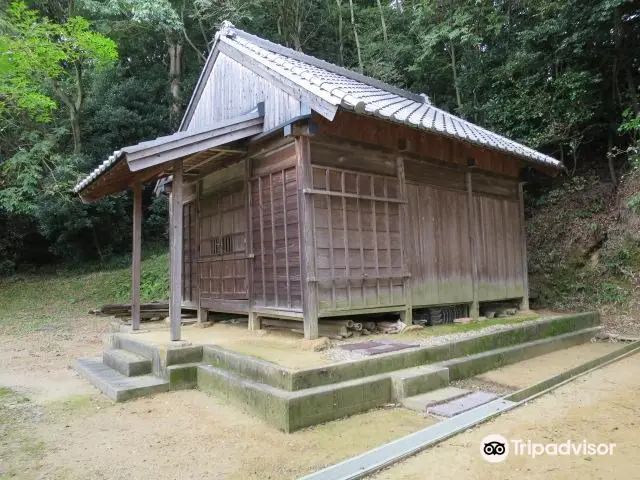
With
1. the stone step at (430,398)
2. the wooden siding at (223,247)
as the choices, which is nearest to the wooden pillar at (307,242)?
the stone step at (430,398)

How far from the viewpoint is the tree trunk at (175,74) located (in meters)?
20.0

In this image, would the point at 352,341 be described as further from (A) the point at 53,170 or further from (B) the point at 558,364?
(A) the point at 53,170

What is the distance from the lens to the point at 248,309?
7578 millimetres

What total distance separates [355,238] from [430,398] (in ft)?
8.69

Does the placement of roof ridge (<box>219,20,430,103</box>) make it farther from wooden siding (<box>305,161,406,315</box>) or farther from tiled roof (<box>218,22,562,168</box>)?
wooden siding (<box>305,161,406,315</box>)

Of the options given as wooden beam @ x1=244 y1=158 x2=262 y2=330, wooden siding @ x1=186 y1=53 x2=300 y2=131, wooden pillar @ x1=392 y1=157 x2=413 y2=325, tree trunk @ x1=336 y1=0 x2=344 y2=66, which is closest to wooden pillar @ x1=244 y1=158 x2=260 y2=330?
wooden beam @ x1=244 y1=158 x2=262 y2=330

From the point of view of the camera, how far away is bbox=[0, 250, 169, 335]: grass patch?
43.0 feet

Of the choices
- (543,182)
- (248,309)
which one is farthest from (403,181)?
(543,182)

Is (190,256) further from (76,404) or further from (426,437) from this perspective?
(426,437)

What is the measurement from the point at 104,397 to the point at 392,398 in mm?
3689

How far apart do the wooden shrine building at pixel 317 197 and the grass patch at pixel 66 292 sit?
6.27 meters

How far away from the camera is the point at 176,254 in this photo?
6.36m

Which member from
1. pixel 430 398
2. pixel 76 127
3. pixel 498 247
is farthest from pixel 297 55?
pixel 76 127

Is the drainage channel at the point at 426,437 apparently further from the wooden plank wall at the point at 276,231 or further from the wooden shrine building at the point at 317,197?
the wooden plank wall at the point at 276,231
